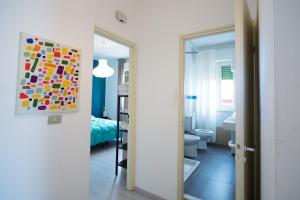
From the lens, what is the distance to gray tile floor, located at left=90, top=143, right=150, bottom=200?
7.05 feet

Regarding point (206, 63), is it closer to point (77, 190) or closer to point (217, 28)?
point (217, 28)

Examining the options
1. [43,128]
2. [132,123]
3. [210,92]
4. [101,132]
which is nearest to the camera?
[43,128]

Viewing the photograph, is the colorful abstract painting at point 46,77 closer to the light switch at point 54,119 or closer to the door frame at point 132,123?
the light switch at point 54,119

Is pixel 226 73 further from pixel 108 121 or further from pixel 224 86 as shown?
pixel 108 121

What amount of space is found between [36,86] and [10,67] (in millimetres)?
203

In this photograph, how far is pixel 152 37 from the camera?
228 cm

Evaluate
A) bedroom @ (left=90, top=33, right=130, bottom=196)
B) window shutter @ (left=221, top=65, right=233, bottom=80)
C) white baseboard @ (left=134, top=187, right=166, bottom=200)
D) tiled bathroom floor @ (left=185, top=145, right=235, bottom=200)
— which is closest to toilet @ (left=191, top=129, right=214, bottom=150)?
tiled bathroom floor @ (left=185, top=145, right=235, bottom=200)

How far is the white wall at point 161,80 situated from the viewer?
6.52 ft

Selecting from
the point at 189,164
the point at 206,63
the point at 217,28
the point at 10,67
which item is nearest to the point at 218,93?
the point at 206,63

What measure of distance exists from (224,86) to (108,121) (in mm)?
3611

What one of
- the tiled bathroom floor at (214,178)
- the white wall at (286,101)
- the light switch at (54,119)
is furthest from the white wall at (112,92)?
the white wall at (286,101)

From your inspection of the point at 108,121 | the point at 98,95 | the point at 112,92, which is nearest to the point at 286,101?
the point at 108,121

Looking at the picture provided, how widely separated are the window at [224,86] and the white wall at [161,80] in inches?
116

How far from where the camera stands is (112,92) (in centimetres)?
625
